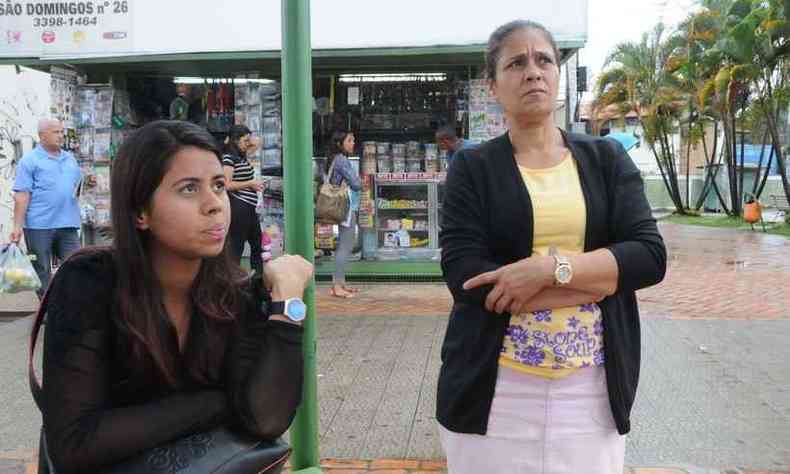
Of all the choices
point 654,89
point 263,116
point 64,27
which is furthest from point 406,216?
point 654,89

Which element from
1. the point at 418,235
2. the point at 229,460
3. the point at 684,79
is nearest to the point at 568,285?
the point at 229,460

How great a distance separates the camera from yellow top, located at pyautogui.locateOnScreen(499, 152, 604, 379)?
206 cm

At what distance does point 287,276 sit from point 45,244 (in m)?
6.12

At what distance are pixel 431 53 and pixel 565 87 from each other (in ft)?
30.9

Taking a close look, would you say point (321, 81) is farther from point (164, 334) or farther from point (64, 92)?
point (164, 334)

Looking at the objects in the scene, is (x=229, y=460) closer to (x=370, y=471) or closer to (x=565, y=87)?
(x=370, y=471)

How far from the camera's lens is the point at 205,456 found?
1.68m

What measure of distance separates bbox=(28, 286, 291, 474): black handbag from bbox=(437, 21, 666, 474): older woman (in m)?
0.58

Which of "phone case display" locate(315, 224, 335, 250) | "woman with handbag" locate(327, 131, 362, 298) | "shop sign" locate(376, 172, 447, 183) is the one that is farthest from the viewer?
"phone case display" locate(315, 224, 335, 250)

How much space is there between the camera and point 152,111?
10234 millimetres

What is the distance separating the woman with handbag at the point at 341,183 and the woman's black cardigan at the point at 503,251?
6.38 metres

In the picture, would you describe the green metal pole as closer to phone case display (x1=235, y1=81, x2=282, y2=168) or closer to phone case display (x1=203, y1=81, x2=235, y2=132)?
phone case display (x1=235, y1=81, x2=282, y2=168)

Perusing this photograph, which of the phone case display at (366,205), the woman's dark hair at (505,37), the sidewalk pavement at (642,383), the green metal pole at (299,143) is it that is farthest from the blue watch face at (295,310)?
the phone case display at (366,205)

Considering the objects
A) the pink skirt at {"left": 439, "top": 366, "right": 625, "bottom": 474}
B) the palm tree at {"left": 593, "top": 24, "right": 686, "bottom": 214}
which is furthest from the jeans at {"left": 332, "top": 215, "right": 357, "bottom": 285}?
the palm tree at {"left": 593, "top": 24, "right": 686, "bottom": 214}
